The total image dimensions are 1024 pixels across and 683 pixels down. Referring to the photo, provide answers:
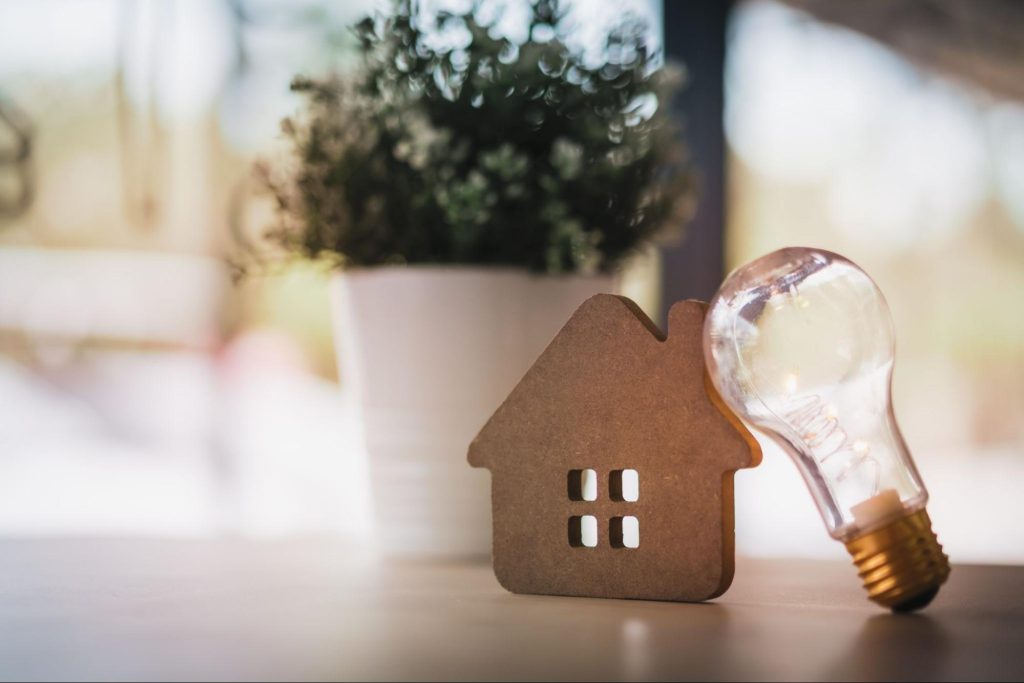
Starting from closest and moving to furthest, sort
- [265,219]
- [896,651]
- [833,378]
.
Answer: [896,651]
[833,378]
[265,219]

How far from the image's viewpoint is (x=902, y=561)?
2.18 ft

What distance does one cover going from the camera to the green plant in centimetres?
106

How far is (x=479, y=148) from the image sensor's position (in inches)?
42.7

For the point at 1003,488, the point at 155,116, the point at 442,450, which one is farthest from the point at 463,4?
the point at 1003,488

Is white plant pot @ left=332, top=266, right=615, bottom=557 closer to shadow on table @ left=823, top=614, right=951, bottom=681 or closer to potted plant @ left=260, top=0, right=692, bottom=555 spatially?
potted plant @ left=260, top=0, right=692, bottom=555

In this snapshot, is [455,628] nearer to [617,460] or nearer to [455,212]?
[617,460]

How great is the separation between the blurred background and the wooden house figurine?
1113mm

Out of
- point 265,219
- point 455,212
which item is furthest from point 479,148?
point 265,219

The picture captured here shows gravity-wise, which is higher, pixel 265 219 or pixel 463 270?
pixel 265 219

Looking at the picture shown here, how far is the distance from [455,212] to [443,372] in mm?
149

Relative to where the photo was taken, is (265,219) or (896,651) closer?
(896,651)

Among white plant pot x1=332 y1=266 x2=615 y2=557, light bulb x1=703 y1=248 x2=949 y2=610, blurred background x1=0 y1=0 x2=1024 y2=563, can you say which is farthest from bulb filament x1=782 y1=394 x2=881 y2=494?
blurred background x1=0 y1=0 x2=1024 y2=563

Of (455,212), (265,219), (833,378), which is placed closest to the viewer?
(833,378)

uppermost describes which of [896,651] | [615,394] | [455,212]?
[455,212]
